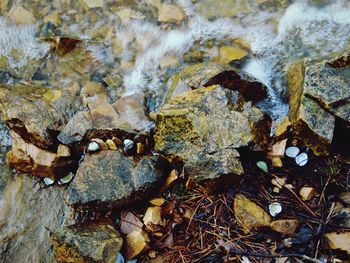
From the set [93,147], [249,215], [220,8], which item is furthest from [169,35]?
[249,215]

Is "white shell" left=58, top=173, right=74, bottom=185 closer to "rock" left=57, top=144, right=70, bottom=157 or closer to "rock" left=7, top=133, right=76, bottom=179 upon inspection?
"rock" left=7, top=133, right=76, bottom=179

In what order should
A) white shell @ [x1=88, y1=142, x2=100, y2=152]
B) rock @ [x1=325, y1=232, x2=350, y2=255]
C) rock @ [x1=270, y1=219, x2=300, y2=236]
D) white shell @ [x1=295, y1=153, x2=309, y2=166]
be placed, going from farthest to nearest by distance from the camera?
white shell @ [x1=88, y1=142, x2=100, y2=152] < white shell @ [x1=295, y1=153, x2=309, y2=166] < rock @ [x1=270, y1=219, x2=300, y2=236] < rock @ [x1=325, y1=232, x2=350, y2=255]

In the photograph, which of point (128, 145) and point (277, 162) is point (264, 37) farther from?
point (128, 145)

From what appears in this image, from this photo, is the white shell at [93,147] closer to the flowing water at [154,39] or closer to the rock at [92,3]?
the flowing water at [154,39]

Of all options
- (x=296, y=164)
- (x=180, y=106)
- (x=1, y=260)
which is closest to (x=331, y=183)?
(x=296, y=164)

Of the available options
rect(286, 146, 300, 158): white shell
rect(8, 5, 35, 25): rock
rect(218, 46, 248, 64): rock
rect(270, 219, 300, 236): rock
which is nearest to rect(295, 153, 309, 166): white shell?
rect(286, 146, 300, 158): white shell

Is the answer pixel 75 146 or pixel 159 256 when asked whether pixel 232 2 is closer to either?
pixel 75 146
